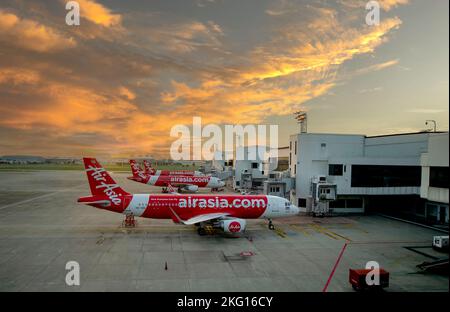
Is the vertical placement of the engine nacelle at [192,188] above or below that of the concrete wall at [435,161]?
below

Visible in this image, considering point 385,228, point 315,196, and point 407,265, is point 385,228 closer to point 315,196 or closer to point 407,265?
point 315,196

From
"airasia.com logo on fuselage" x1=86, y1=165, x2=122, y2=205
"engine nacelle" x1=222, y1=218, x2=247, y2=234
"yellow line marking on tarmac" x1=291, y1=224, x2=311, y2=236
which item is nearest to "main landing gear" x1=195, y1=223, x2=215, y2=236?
"engine nacelle" x1=222, y1=218, x2=247, y2=234

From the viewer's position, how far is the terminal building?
154 feet

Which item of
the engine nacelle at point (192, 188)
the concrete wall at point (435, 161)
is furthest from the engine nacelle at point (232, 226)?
the engine nacelle at point (192, 188)

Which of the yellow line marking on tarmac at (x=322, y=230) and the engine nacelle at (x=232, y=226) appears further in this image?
the yellow line marking on tarmac at (x=322, y=230)

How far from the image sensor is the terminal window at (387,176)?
4919 centimetres

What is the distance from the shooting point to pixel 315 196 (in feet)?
154

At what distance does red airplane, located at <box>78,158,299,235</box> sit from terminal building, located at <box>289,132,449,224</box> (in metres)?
16.2

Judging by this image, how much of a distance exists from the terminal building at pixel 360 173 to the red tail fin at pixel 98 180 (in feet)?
92.1

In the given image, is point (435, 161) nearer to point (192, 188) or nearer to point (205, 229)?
point (205, 229)

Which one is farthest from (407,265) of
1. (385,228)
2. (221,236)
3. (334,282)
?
Result: (221,236)

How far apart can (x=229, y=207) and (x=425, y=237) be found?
71.7 feet

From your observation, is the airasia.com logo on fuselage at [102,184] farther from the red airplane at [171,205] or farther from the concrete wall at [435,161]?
the concrete wall at [435,161]

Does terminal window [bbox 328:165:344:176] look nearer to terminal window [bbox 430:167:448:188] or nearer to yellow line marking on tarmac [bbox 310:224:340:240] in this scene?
yellow line marking on tarmac [bbox 310:224:340:240]
